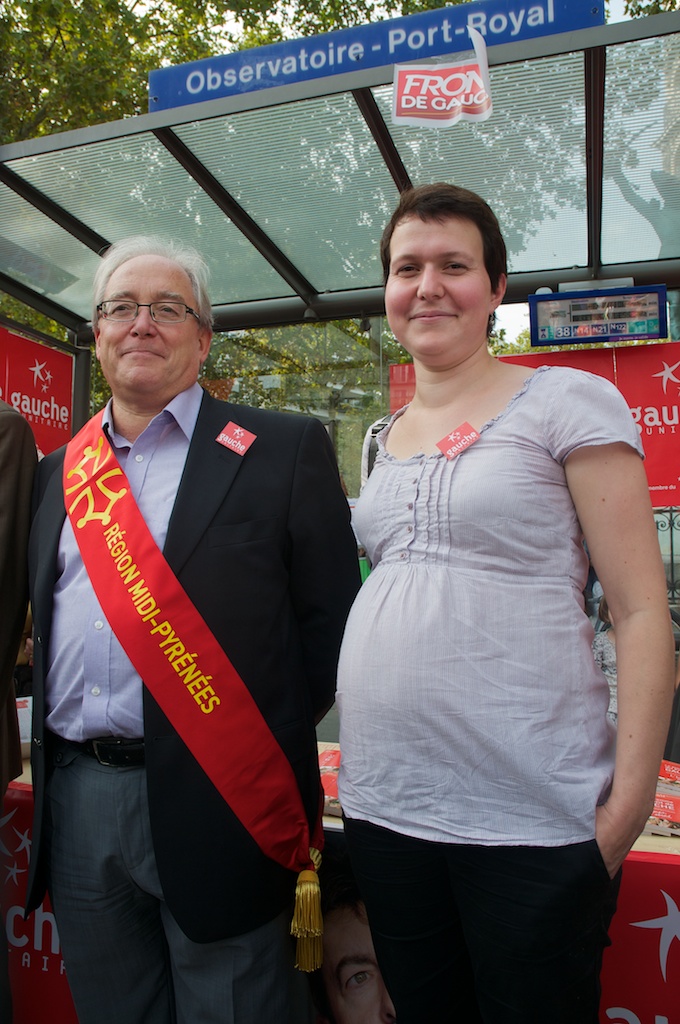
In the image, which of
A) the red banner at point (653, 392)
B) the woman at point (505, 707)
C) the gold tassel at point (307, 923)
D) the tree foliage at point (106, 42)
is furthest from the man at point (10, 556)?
the tree foliage at point (106, 42)

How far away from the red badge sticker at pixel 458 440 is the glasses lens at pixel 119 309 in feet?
2.78

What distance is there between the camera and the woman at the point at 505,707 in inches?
41.5

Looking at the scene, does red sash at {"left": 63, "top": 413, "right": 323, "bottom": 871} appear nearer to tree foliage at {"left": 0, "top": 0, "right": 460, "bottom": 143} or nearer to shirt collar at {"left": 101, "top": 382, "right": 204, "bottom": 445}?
shirt collar at {"left": 101, "top": 382, "right": 204, "bottom": 445}

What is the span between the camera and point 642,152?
358 cm

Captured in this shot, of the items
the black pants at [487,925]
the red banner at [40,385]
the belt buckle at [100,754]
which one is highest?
the red banner at [40,385]

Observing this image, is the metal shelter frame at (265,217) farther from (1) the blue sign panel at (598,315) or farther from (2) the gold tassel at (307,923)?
(2) the gold tassel at (307,923)

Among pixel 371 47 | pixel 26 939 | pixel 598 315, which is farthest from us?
pixel 598 315

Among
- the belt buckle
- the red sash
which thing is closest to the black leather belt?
the belt buckle

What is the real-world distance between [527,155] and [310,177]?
3.57 feet

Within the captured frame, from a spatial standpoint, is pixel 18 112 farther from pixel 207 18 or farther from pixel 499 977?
pixel 499 977

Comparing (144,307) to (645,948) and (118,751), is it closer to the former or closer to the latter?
(118,751)

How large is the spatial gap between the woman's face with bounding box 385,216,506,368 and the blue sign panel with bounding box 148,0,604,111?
8.02ft

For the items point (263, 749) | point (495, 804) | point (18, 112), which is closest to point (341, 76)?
point (263, 749)

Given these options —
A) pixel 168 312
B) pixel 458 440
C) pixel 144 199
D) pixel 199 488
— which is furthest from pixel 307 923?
pixel 144 199
